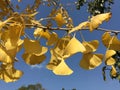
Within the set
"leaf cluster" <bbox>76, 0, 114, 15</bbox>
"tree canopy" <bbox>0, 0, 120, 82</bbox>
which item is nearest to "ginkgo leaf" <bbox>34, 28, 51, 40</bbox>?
"tree canopy" <bbox>0, 0, 120, 82</bbox>

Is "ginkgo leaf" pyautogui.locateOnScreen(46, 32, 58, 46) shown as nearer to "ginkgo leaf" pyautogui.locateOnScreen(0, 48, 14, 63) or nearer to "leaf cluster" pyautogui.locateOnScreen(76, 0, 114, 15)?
"ginkgo leaf" pyautogui.locateOnScreen(0, 48, 14, 63)

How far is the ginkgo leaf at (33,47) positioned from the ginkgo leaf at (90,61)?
0.10 metres

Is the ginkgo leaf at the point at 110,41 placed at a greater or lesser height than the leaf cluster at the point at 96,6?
lesser

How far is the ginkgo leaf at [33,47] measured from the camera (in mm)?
933

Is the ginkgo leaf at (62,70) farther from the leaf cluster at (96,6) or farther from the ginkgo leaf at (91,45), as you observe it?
the leaf cluster at (96,6)

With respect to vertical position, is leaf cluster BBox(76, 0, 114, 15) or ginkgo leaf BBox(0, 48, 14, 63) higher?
leaf cluster BBox(76, 0, 114, 15)

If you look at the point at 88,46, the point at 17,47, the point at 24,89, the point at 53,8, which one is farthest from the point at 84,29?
the point at 24,89

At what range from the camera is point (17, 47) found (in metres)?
0.90

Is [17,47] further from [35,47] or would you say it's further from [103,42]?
[103,42]

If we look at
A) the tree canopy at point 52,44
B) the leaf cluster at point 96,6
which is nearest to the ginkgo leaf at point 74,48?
the tree canopy at point 52,44

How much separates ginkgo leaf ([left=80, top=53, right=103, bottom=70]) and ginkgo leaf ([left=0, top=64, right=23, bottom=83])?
16cm

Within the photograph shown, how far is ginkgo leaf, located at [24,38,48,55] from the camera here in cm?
93

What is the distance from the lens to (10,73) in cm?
98

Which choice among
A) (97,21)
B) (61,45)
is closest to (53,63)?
(61,45)
